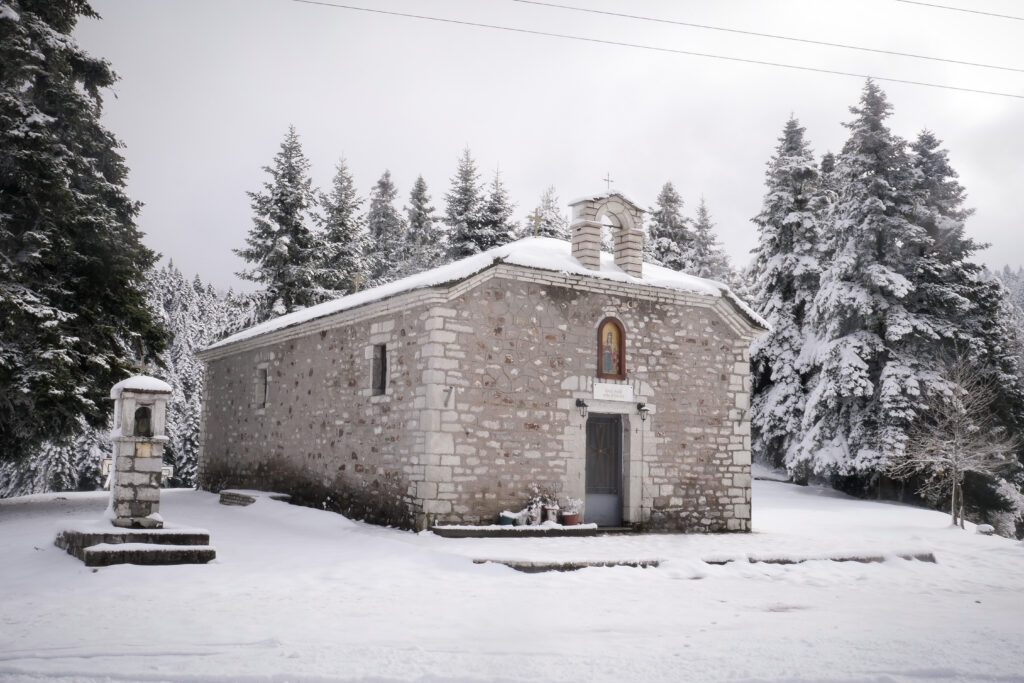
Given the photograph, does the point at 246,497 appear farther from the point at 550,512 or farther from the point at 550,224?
the point at 550,224

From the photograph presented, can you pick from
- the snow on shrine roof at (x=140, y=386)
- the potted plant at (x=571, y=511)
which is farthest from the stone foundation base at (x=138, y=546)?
the potted plant at (x=571, y=511)

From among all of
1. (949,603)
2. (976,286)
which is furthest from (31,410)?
(976,286)

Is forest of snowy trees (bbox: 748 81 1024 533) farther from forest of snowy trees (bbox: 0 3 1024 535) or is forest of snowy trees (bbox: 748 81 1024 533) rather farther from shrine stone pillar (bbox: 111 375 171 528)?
shrine stone pillar (bbox: 111 375 171 528)

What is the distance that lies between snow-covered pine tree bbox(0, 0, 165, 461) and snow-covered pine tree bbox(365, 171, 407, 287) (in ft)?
73.3

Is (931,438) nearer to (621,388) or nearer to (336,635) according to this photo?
(621,388)

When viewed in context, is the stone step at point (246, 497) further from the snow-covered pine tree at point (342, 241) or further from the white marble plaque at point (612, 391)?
the snow-covered pine tree at point (342, 241)

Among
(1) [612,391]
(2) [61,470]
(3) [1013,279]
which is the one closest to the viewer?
(1) [612,391]

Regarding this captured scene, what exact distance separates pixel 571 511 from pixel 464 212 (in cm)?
2268

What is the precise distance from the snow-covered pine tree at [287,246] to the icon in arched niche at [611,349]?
1701 cm

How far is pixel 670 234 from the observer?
36.1 m

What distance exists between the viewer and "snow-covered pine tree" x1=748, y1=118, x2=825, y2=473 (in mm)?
26516

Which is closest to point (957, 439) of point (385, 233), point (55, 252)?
point (55, 252)

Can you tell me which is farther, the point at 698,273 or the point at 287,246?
the point at 698,273

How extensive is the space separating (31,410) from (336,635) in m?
10.2
